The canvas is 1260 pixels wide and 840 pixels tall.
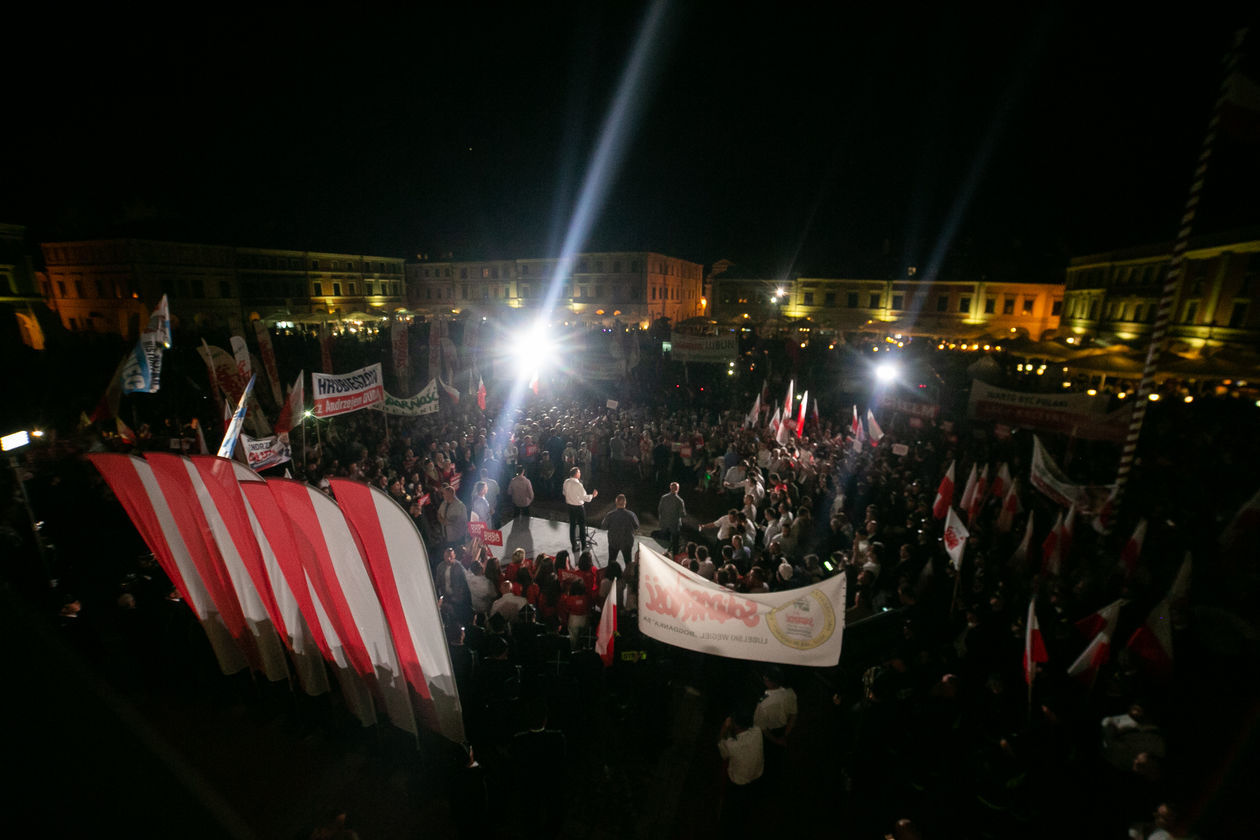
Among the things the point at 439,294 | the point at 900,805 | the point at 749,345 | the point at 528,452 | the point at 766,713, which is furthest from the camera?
the point at 439,294

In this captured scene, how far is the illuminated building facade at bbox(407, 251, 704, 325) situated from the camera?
53.3 meters

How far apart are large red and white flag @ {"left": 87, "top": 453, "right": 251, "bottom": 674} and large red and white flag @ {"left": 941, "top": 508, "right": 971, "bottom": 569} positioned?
8375 mm

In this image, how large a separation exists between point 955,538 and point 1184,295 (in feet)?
94.2

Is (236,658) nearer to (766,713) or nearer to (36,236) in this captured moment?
(766,713)

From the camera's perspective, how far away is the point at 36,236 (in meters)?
42.4

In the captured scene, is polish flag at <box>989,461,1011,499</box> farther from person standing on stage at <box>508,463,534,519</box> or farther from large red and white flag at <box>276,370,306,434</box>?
large red and white flag at <box>276,370,306,434</box>

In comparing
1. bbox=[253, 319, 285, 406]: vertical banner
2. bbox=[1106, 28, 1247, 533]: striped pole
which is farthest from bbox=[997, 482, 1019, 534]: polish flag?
bbox=[253, 319, 285, 406]: vertical banner

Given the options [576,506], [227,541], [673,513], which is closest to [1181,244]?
[673,513]

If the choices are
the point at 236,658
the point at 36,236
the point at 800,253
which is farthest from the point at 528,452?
the point at 36,236

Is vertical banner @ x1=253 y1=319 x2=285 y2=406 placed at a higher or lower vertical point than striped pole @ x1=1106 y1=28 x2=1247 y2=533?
lower

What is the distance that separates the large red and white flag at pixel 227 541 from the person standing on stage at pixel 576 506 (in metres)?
5.02

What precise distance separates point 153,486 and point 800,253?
56843 mm

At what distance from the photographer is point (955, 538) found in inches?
279

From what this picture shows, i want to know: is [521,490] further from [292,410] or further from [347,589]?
[347,589]
